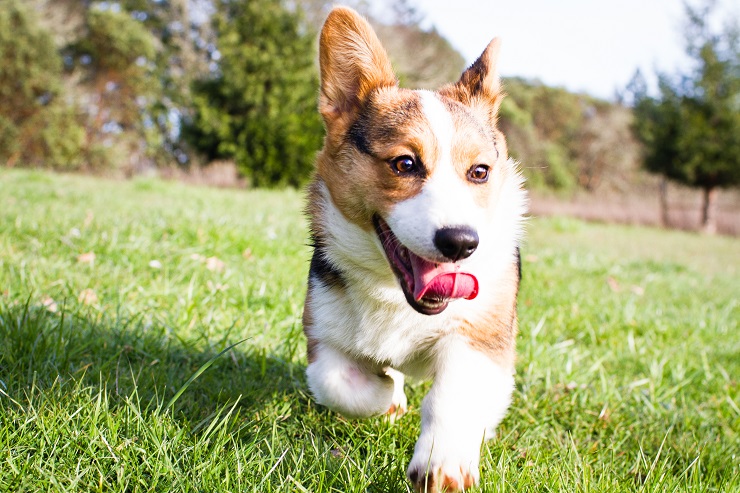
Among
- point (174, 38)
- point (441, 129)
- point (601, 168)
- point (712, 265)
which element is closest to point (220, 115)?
point (174, 38)

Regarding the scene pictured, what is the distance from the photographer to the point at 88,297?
11.2 feet

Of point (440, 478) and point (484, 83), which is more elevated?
point (484, 83)

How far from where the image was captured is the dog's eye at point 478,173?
2.41 meters

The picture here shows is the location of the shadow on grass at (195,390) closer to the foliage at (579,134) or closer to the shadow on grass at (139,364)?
the shadow on grass at (139,364)

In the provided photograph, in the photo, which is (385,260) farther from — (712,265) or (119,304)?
(712,265)

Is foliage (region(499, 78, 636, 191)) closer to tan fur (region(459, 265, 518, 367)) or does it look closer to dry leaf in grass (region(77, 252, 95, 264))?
dry leaf in grass (region(77, 252, 95, 264))

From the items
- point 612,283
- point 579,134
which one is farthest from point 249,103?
point 579,134

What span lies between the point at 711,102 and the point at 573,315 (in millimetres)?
22846

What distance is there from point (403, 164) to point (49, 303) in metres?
2.02

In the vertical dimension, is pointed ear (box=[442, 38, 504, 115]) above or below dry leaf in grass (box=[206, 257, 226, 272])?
above

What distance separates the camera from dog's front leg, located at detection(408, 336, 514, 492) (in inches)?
70.6

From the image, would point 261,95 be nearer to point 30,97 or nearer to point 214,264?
point 30,97

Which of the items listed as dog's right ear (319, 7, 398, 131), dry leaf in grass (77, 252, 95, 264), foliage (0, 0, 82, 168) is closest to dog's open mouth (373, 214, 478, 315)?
dog's right ear (319, 7, 398, 131)

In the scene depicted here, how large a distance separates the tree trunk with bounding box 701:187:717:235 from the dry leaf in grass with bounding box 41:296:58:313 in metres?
24.4
